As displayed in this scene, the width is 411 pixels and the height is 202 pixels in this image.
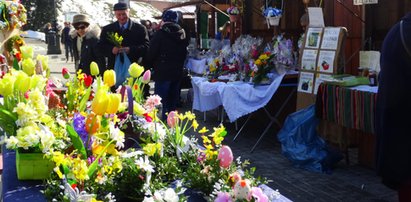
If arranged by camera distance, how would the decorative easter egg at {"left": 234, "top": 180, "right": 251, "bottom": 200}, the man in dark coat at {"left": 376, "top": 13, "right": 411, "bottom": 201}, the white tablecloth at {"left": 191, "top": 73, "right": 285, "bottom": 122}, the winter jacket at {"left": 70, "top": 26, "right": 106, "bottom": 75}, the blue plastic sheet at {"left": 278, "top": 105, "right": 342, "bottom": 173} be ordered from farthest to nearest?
the winter jacket at {"left": 70, "top": 26, "right": 106, "bottom": 75} → the white tablecloth at {"left": 191, "top": 73, "right": 285, "bottom": 122} → the blue plastic sheet at {"left": 278, "top": 105, "right": 342, "bottom": 173} → the man in dark coat at {"left": 376, "top": 13, "right": 411, "bottom": 201} → the decorative easter egg at {"left": 234, "top": 180, "right": 251, "bottom": 200}

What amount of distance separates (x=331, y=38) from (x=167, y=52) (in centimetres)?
215

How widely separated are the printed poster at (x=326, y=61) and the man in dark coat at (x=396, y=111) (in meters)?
2.87

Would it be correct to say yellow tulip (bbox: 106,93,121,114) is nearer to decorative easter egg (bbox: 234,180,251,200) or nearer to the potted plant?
decorative easter egg (bbox: 234,180,251,200)

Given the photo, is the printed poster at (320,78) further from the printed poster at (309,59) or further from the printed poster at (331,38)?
the printed poster at (331,38)

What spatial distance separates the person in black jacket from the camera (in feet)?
20.8

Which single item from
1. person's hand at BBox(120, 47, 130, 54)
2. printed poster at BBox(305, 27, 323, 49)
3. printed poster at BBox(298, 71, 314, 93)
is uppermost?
printed poster at BBox(305, 27, 323, 49)

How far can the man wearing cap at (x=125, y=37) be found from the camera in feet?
19.5

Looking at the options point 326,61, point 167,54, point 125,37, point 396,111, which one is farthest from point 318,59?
point 396,111

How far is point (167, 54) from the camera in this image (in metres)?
6.44

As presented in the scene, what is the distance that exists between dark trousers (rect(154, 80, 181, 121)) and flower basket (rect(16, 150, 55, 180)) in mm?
4473

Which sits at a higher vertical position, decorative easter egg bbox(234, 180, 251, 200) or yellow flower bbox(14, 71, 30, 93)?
yellow flower bbox(14, 71, 30, 93)

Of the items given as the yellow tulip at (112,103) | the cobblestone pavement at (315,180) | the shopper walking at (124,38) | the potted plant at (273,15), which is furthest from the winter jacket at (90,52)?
the yellow tulip at (112,103)

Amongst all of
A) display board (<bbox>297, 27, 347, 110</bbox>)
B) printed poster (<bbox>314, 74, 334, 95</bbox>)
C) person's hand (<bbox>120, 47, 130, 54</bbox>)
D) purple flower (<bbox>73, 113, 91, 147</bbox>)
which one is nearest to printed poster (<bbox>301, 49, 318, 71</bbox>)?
display board (<bbox>297, 27, 347, 110</bbox>)

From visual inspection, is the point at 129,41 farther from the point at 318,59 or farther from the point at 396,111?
the point at 396,111
